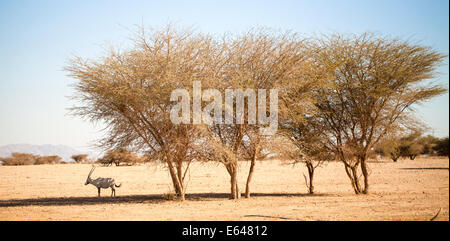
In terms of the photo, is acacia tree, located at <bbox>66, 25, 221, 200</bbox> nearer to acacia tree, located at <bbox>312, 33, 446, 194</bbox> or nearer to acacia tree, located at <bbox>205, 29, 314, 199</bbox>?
acacia tree, located at <bbox>205, 29, 314, 199</bbox>

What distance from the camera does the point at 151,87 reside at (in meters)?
16.6

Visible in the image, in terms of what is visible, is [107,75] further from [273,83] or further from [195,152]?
[273,83]

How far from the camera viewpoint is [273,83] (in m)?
17.8

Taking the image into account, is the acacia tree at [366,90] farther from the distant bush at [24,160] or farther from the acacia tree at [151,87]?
the distant bush at [24,160]

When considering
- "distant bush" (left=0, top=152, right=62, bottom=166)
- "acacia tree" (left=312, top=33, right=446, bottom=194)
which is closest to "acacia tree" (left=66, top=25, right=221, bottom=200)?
"acacia tree" (left=312, top=33, right=446, bottom=194)

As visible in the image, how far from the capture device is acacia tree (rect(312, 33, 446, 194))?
776 inches

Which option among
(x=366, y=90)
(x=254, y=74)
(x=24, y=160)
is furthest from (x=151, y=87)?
(x=24, y=160)

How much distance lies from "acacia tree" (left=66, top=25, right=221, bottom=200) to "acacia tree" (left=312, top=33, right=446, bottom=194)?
631 centimetres

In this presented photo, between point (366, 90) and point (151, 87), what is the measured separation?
10362 mm

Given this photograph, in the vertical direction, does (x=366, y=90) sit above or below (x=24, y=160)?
above

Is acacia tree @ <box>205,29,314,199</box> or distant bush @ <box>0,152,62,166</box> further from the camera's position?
distant bush @ <box>0,152,62,166</box>

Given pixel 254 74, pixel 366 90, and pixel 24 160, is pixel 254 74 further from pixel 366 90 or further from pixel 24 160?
pixel 24 160
